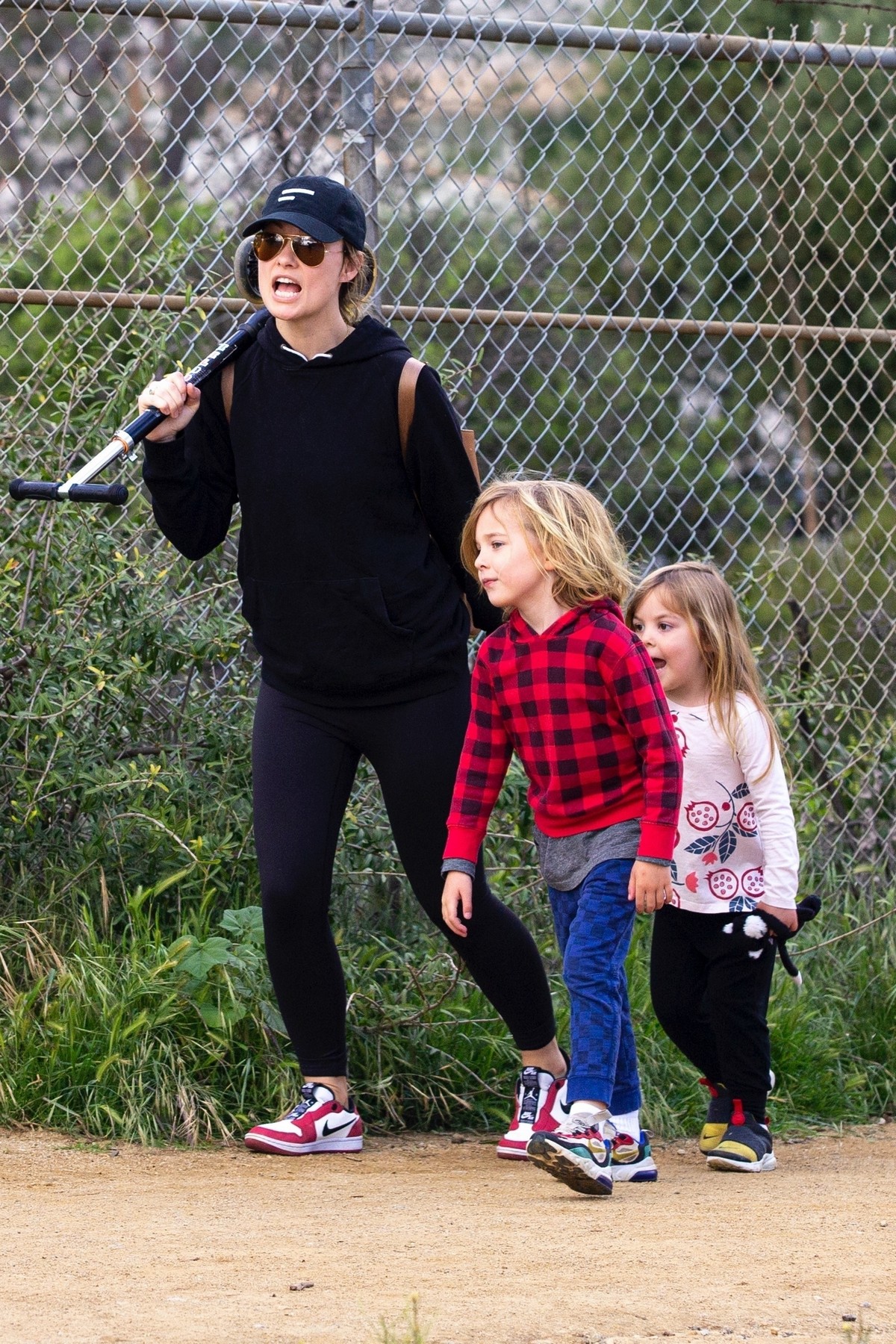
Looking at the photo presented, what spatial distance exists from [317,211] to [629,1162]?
6.85 feet

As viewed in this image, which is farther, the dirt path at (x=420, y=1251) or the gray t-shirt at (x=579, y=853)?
the gray t-shirt at (x=579, y=853)

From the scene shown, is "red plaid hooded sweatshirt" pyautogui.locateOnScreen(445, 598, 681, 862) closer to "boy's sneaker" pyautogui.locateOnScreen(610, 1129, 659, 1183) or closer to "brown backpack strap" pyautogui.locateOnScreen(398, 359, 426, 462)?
"brown backpack strap" pyautogui.locateOnScreen(398, 359, 426, 462)

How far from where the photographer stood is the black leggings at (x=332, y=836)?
3422 mm

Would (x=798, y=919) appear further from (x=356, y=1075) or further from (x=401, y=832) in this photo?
(x=356, y=1075)

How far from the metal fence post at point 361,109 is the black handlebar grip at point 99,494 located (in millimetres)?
1341

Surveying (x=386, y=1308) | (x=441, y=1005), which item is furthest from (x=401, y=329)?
(x=386, y=1308)

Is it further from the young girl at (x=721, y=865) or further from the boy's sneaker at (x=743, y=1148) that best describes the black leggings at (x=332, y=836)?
the boy's sneaker at (x=743, y=1148)

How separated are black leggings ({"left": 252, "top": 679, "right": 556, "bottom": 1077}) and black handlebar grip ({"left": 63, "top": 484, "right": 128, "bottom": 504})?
595 mm

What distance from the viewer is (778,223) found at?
7363 mm

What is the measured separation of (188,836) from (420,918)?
73 cm

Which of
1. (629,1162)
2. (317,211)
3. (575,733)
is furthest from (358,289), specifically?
(629,1162)

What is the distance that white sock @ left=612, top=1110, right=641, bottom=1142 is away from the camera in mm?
3363

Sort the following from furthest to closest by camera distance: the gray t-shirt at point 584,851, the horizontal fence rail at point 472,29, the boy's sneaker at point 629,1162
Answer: the horizontal fence rail at point 472,29 < the boy's sneaker at point 629,1162 < the gray t-shirt at point 584,851

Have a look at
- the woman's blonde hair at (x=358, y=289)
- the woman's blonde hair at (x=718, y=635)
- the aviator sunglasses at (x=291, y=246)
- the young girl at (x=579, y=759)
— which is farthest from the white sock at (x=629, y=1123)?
the aviator sunglasses at (x=291, y=246)
